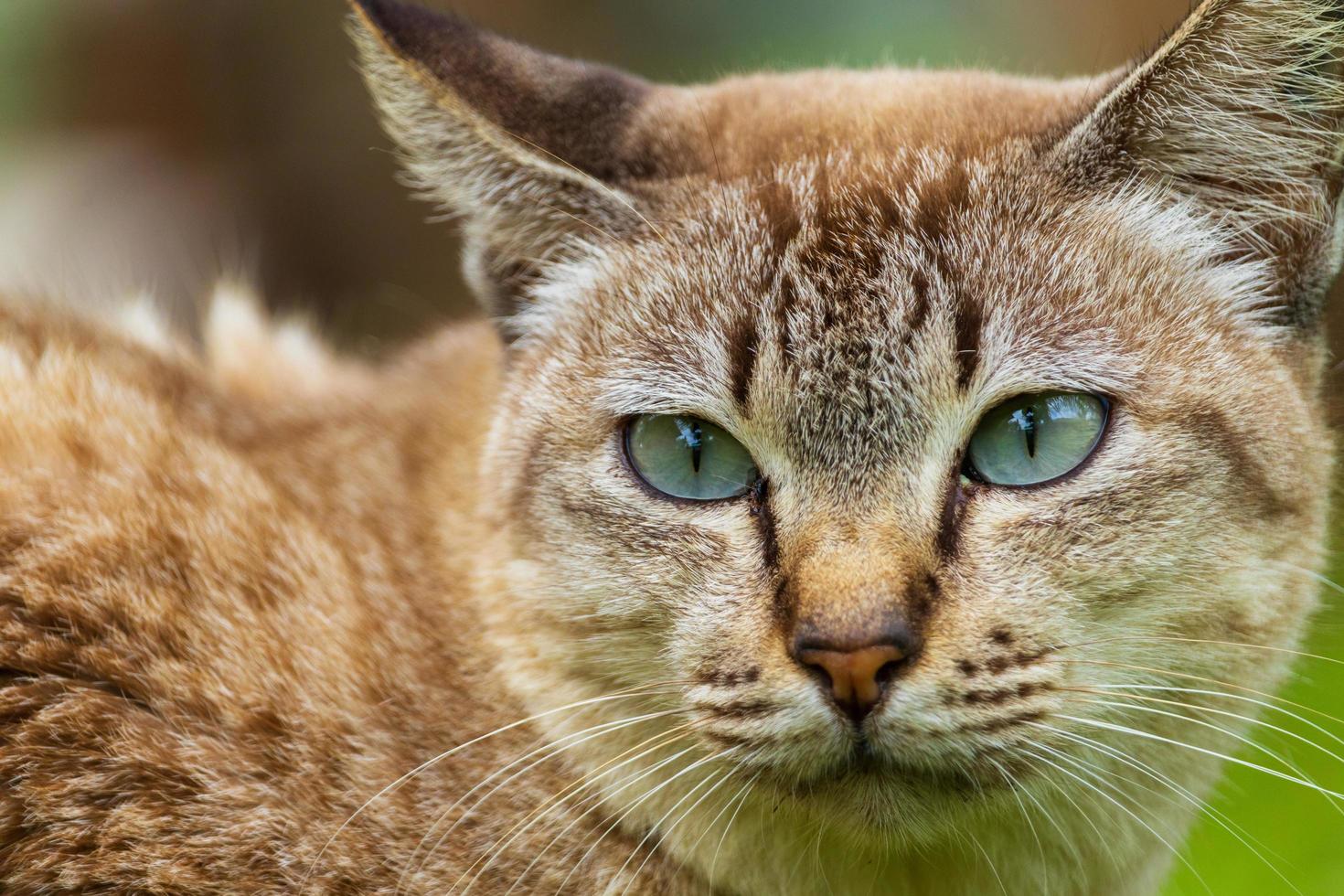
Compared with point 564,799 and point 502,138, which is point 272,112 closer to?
point 502,138

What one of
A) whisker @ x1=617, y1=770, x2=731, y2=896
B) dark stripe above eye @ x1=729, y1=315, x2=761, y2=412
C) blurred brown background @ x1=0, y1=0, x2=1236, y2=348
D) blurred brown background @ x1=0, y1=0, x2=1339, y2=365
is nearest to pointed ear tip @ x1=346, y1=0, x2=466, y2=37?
dark stripe above eye @ x1=729, y1=315, x2=761, y2=412

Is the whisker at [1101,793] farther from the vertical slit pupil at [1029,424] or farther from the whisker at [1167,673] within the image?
the vertical slit pupil at [1029,424]

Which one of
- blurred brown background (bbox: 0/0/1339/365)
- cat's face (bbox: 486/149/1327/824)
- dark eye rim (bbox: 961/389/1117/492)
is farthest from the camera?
blurred brown background (bbox: 0/0/1339/365)

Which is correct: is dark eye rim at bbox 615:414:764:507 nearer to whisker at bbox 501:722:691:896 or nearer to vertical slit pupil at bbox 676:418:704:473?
vertical slit pupil at bbox 676:418:704:473

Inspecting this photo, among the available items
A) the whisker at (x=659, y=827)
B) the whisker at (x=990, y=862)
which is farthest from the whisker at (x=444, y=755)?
the whisker at (x=990, y=862)

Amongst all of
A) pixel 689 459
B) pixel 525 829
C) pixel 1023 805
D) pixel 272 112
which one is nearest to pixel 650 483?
pixel 689 459

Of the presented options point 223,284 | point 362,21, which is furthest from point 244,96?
point 362,21

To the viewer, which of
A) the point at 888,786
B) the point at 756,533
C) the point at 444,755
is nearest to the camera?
the point at 888,786
